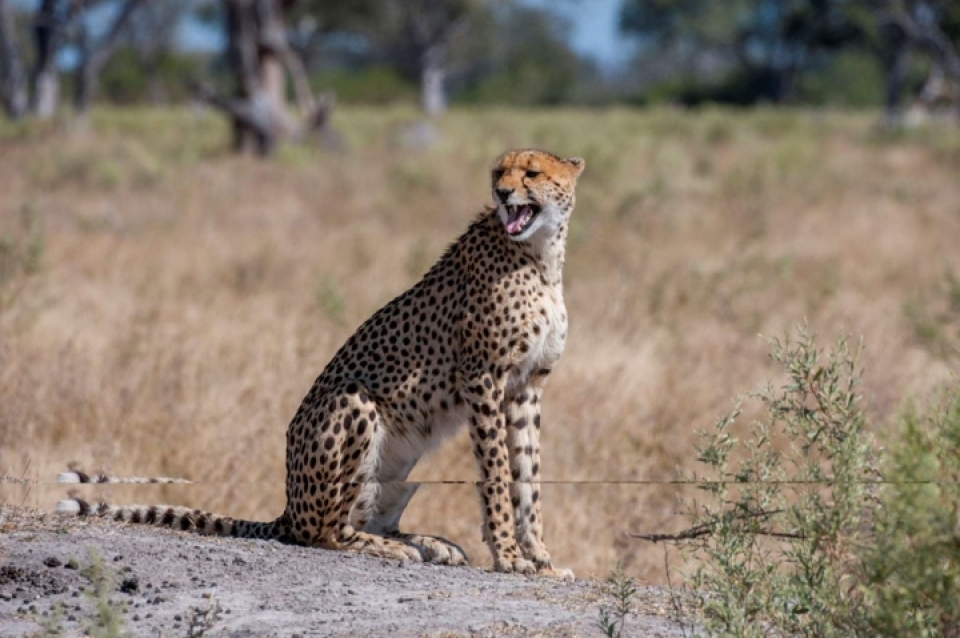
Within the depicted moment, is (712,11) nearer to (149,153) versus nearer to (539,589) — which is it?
(149,153)

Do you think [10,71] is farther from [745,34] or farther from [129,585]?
[745,34]

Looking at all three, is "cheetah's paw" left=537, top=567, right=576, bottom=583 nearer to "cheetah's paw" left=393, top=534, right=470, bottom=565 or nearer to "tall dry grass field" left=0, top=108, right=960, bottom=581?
"cheetah's paw" left=393, top=534, right=470, bottom=565

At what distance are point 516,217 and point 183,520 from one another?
133 cm

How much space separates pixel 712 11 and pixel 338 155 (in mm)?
35793

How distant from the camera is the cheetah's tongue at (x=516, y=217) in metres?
4.05

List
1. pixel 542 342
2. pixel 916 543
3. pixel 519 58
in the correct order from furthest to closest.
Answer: pixel 519 58 → pixel 542 342 → pixel 916 543

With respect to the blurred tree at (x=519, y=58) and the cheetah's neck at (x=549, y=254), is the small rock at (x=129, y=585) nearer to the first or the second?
the cheetah's neck at (x=549, y=254)

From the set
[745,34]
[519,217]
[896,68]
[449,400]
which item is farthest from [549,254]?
[745,34]

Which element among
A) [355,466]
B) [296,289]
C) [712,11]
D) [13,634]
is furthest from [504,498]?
[712,11]

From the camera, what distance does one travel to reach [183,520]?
3984 mm

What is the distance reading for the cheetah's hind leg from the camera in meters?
3.91

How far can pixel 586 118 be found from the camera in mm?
24484

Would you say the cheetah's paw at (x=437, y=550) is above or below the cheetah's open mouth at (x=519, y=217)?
below

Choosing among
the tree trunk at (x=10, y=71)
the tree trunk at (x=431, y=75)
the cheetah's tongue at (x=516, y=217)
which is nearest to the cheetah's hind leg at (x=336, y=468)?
the cheetah's tongue at (x=516, y=217)
